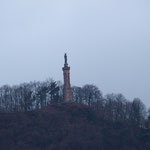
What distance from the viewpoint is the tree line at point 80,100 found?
58.3 metres

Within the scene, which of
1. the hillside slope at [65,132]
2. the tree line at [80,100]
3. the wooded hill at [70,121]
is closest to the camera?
the hillside slope at [65,132]

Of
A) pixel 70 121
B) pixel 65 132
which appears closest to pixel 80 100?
pixel 70 121

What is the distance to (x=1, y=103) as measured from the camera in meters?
63.1

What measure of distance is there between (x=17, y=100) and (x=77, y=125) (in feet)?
49.6

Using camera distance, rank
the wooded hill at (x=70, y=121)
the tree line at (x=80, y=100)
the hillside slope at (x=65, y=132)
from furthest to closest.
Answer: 1. the tree line at (x=80, y=100)
2. the wooded hill at (x=70, y=121)
3. the hillside slope at (x=65, y=132)

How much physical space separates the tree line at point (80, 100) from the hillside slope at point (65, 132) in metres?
4.34

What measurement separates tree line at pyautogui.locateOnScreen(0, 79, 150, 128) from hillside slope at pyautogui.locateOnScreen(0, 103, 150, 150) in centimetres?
434

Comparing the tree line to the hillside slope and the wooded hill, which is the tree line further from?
the hillside slope

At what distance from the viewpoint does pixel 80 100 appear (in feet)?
217

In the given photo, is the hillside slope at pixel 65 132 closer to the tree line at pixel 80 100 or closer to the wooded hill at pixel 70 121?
the wooded hill at pixel 70 121

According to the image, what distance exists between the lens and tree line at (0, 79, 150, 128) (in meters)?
58.3

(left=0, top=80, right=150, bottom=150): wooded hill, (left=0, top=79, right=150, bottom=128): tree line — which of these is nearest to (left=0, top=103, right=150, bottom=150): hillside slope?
(left=0, top=80, right=150, bottom=150): wooded hill

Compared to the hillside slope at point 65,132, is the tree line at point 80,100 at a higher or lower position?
higher

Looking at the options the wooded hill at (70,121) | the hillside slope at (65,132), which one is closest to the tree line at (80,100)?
the wooded hill at (70,121)
